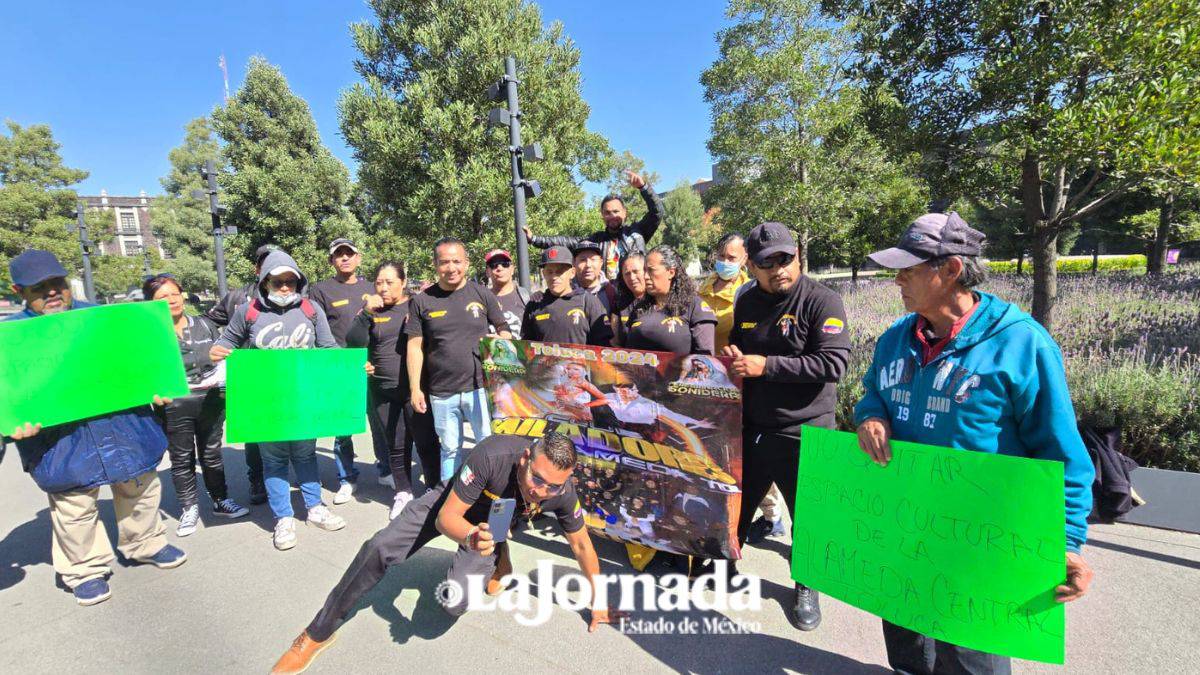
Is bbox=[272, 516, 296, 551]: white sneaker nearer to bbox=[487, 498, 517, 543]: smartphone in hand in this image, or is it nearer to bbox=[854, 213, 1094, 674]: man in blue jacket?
bbox=[487, 498, 517, 543]: smartphone in hand

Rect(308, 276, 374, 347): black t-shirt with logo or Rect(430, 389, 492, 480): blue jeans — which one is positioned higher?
Rect(308, 276, 374, 347): black t-shirt with logo

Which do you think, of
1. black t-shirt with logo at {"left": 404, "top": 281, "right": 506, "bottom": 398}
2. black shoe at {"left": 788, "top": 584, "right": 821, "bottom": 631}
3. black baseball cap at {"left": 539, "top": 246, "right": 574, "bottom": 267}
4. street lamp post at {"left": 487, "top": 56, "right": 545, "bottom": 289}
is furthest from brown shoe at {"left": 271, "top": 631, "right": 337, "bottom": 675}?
street lamp post at {"left": 487, "top": 56, "right": 545, "bottom": 289}

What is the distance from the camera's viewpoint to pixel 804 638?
2.59m

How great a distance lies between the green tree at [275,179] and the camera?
55.6 ft

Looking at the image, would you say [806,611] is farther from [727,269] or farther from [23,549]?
[23,549]

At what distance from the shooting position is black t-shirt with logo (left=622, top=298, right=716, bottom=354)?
306 cm

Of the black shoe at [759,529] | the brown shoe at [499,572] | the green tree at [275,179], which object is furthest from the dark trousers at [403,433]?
the green tree at [275,179]

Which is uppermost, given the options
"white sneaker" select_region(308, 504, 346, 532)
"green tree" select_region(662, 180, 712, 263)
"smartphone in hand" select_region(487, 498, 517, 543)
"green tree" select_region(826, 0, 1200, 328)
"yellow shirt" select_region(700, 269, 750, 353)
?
"green tree" select_region(662, 180, 712, 263)

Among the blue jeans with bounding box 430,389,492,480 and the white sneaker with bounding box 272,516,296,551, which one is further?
the blue jeans with bounding box 430,389,492,480

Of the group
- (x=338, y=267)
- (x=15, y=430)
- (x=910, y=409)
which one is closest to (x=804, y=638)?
(x=910, y=409)

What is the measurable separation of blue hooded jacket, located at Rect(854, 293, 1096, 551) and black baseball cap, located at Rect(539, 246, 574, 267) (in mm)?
2345

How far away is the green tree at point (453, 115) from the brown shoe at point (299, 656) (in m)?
8.99

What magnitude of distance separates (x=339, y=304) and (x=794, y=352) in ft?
13.2

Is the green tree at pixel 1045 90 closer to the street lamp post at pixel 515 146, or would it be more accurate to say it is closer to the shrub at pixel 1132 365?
the shrub at pixel 1132 365
